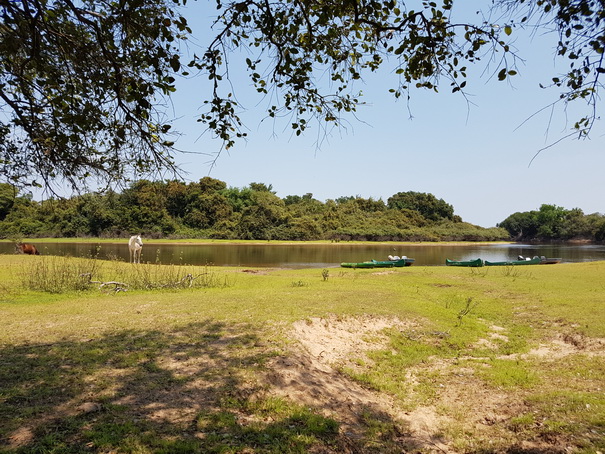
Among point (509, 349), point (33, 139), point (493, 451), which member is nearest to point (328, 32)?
point (33, 139)

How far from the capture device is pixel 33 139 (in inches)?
206

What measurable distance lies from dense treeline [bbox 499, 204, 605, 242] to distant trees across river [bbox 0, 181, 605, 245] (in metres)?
0.22

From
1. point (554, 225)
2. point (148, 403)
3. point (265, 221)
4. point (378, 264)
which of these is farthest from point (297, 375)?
point (554, 225)

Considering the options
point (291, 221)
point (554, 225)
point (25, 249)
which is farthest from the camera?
point (554, 225)

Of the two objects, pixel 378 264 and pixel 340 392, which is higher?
pixel 378 264

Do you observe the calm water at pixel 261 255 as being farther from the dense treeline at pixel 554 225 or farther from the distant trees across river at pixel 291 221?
the dense treeline at pixel 554 225

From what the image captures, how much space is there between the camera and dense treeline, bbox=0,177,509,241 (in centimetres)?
6024

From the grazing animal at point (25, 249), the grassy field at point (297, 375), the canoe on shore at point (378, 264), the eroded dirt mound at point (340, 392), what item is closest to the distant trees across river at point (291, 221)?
the grazing animal at point (25, 249)

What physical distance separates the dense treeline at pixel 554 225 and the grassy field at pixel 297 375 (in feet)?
298

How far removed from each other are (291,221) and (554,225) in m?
69.8

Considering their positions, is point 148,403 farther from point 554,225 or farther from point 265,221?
point 554,225

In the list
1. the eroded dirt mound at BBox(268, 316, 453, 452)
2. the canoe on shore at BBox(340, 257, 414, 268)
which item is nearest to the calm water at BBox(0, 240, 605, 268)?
the canoe on shore at BBox(340, 257, 414, 268)

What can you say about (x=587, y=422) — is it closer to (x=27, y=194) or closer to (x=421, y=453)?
(x=421, y=453)

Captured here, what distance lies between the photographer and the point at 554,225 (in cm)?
9644
